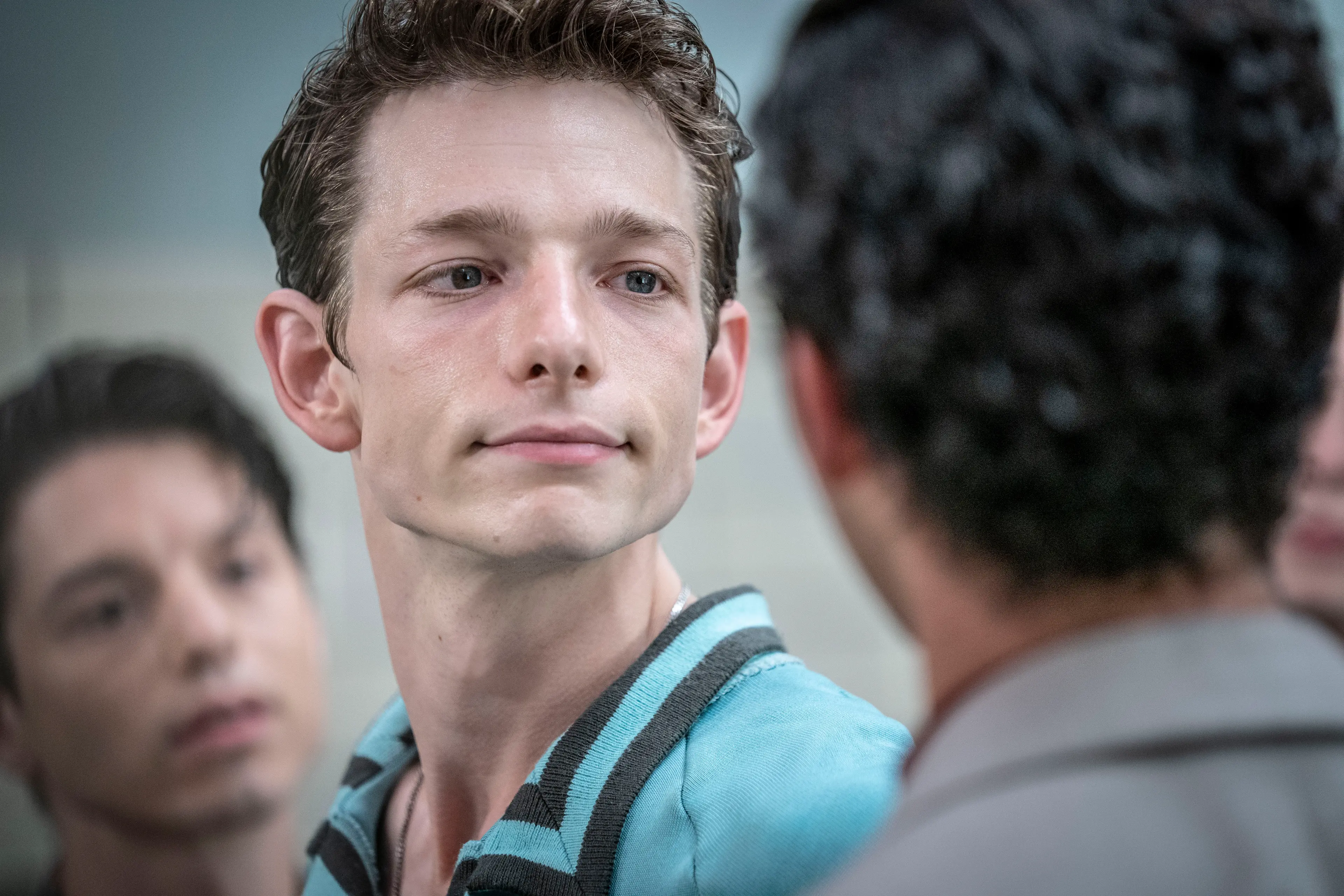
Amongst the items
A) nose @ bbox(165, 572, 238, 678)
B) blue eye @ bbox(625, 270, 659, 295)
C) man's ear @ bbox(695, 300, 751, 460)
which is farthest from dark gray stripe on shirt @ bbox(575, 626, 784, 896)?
nose @ bbox(165, 572, 238, 678)

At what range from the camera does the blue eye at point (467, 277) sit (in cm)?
98

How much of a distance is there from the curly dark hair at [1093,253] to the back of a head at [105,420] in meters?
1.26

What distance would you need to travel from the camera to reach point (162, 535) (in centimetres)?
149

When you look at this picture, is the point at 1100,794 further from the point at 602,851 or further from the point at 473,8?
the point at 473,8

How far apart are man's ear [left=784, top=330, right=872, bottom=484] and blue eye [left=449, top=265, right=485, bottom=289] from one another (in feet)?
1.45

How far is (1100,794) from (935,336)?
213 mm

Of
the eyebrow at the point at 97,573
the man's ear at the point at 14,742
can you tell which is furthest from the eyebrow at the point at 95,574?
the man's ear at the point at 14,742

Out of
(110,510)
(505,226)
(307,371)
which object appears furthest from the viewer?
(110,510)

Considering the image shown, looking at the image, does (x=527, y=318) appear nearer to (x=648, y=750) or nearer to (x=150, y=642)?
(x=648, y=750)

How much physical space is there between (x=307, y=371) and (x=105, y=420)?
542 mm

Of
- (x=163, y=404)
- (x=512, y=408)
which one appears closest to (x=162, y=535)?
(x=163, y=404)

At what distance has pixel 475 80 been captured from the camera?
1021 millimetres

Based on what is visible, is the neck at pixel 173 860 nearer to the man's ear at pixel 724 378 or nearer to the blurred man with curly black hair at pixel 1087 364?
the man's ear at pixel 724 378

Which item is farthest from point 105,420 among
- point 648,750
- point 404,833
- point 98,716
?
point 648,750
